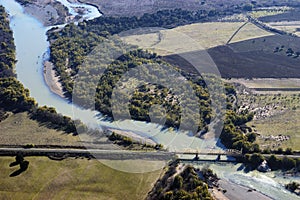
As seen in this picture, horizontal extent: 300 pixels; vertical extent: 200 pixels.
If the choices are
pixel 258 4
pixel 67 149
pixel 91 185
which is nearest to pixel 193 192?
pixel 91 185

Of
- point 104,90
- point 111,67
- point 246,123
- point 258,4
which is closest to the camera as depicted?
point 246,123

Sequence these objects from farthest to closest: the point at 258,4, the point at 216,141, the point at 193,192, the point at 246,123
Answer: the point at 258,4
the point at 246,123
the point at 216,141
the point at 193,192

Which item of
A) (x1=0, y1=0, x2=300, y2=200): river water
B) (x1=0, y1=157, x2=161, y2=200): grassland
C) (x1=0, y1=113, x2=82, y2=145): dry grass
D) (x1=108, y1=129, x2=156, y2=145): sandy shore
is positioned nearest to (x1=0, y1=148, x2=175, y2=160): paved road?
(x1=0, y1=157, x2=161, y2=200): grassland

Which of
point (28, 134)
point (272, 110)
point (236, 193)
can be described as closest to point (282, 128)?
point (272, 110)

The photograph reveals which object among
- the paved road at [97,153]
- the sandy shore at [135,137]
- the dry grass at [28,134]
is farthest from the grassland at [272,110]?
the dry grass at [28,134]

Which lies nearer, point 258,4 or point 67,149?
point 67,149

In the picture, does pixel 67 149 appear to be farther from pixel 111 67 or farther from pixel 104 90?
pixel 111 67

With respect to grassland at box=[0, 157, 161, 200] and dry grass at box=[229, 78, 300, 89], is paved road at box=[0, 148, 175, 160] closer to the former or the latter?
grassland at box=[0, 157, 161, 200]

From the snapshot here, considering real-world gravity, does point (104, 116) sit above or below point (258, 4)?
below
